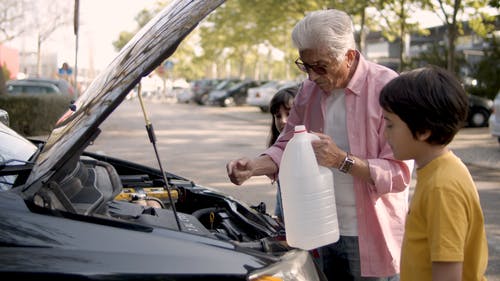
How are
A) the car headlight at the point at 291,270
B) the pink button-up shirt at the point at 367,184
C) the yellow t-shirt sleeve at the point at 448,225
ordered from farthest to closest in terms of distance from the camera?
the pink button-up shirt at the point at 367,184 < the car headlight at the point at 291,270 < the yellow t-shirt sleeve at the point at 448,225

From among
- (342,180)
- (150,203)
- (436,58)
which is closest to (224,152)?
(150,203)

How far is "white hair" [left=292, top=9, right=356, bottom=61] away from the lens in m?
2.59

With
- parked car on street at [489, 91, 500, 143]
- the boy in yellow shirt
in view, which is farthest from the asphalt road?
the boy in yellow shirt

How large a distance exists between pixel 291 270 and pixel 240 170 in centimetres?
73

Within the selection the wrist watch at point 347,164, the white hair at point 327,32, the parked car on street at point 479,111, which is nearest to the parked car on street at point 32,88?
the parked car on street at point 479,111

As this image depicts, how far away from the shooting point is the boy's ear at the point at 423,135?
2092 mm

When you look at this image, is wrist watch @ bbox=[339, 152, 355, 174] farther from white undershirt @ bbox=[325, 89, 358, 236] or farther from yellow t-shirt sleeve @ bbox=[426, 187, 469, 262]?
yellow t-shirt sleeve @ bbox=[426, 187, 469, 262]

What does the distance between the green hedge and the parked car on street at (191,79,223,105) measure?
2407 cm

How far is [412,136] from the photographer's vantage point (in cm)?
213

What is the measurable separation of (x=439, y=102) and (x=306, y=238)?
727 millimetres

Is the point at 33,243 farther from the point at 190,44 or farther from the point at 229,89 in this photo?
the point at 190,44

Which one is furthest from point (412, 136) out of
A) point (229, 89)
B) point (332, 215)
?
point (229, 89)

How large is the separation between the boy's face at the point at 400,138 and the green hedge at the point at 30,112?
1486cm

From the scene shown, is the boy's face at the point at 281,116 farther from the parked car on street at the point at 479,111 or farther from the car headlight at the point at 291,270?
the parked car on street at the point at 479,111
